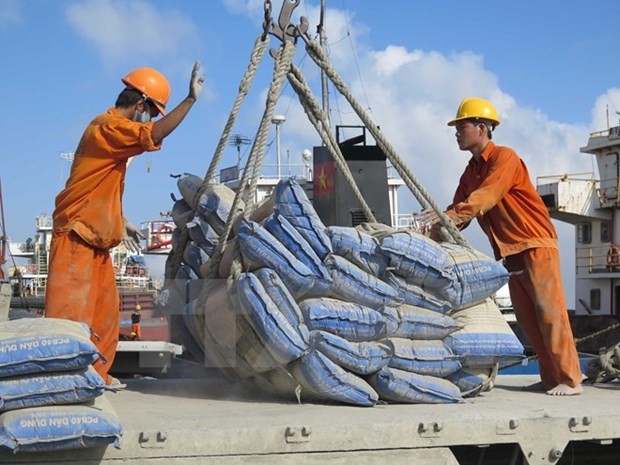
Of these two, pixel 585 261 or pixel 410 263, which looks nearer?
pixel 410 263

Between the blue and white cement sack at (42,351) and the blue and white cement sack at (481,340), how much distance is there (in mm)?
2000

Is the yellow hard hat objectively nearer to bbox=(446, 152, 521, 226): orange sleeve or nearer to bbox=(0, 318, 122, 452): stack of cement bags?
bbox=(446, 152, 521, 226): orange sleeve

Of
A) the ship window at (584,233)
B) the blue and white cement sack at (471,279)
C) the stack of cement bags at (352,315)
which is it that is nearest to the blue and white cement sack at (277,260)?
the stack of cement bags at (352,315)

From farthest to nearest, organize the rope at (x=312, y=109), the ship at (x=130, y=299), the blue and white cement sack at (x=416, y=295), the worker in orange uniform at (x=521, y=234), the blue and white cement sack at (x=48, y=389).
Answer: the ship at (x=130, y=299), the rope at (x=312, y=109), the worker in orange uniform at (x=521, y=234), the blue and white cement sack at (x=416, y=295), the blue and white cement sack at (x=48, y=389)

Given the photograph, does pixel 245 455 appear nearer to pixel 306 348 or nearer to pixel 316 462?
pixel 316 462

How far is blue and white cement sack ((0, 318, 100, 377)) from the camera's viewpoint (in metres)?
3.17

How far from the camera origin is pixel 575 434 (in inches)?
156

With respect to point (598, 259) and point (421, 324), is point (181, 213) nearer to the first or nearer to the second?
point (421, 324)

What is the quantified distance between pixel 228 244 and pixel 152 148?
74 cm

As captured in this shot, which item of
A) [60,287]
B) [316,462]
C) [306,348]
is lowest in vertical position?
[316,462]

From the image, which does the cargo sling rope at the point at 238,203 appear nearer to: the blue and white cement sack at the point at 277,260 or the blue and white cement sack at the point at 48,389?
the blue and white cement sack at the point at 277,260

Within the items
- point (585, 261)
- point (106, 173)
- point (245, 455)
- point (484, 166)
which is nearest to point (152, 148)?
point (106, 173)

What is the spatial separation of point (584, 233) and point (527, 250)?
23.1 metres

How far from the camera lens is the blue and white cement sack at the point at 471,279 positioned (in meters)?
4.57
